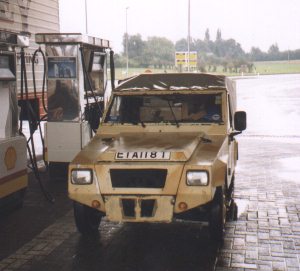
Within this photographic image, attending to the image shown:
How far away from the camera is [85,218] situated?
5.95 meters

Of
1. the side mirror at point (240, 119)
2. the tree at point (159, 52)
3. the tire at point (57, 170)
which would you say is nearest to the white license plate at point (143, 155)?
the side mirror at point (240, 119)

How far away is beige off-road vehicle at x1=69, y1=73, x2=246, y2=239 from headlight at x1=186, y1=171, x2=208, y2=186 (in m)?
0.01

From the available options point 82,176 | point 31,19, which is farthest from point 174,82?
point 31,19

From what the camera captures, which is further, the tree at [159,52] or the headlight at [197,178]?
the tree at [159,52]

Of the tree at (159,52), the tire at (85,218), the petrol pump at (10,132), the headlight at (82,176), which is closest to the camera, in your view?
the headlight at (82,176)

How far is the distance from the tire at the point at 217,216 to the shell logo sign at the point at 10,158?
9.76 feet

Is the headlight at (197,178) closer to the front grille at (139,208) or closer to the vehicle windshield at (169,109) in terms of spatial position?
the front grille at (139,208)

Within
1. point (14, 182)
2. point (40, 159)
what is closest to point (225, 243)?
point (14, 182)

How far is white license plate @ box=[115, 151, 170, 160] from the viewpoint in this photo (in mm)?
5375

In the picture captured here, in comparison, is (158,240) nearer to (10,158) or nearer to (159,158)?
(159,158)

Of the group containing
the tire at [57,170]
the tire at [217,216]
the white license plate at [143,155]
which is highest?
the white license plate at [143,155]

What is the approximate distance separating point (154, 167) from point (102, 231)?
158 cm

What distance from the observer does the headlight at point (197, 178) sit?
5.21 meters

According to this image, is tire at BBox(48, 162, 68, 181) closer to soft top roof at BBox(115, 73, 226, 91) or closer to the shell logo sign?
the shell logo sign
